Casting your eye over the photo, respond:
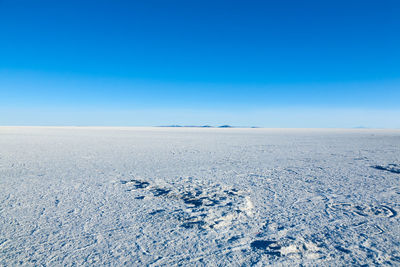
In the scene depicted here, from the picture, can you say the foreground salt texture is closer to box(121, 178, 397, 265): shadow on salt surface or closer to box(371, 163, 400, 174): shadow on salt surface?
box(121, 178, 397, 265): shadow on salt surface

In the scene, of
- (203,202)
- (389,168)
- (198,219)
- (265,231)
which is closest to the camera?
(265,231)

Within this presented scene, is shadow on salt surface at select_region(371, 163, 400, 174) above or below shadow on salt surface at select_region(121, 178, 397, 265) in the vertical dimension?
above

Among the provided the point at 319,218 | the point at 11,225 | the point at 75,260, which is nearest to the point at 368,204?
the point at 319,218

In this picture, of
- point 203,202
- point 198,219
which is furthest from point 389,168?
point 198,219

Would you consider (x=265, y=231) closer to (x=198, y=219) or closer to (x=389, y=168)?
(x=198, y=219)

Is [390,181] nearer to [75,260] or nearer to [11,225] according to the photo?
[75,260]

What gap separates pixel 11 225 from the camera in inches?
99.0

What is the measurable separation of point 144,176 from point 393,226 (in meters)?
3.85

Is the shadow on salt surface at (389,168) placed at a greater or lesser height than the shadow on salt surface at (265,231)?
greater

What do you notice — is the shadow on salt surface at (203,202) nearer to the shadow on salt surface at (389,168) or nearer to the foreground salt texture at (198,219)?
the foreground salt texture at (198,219)

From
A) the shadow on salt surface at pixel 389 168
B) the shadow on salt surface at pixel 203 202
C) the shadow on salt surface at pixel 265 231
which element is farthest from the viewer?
the shadow on salt surface at pixel 389 168

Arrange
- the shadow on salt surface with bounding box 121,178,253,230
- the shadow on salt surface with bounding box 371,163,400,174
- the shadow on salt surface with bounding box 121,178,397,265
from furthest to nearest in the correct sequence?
1. the shadow on salt surface with bounding box 371,163,400,174
2. the shadow on salt surface with bounding box 121,178,253,230
3. the shadow on salt surface with bounding box 121,178,397,265

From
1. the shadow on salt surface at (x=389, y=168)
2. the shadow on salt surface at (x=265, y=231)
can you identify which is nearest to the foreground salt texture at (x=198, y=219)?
the shadow on salt surface at (x=265, y=231)

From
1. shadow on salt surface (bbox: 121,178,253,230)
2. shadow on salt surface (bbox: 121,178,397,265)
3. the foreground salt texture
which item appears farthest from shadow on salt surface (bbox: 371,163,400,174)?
shadow on salt surface (bbox: 121,178,253,230)
